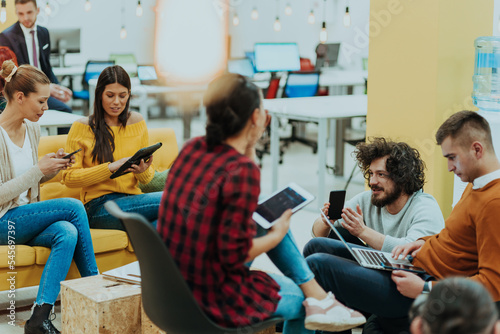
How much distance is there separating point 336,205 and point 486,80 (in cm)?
183

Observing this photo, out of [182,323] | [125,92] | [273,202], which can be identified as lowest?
[182,323]

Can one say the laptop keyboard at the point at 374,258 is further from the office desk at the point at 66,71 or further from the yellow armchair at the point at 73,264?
the office desk at the point at 66,71

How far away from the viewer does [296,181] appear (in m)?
6.49

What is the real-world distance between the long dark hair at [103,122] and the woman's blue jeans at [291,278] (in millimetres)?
1361

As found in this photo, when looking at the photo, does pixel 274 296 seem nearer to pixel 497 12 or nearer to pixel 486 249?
pixel 486 249

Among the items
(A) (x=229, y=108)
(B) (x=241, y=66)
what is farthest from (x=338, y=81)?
(A) (x=229, y=108)

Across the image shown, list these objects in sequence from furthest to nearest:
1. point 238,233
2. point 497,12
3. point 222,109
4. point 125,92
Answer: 1. point 497,12
2. point 125,92
3. point 222,109
4. point 238,233

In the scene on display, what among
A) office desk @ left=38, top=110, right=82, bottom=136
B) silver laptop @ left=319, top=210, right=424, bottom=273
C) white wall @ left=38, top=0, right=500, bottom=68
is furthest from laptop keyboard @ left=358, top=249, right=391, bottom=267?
white wall @ left=38, top=0, right=500, bottom=68

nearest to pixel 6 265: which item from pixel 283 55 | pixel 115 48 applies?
pixel 283 55

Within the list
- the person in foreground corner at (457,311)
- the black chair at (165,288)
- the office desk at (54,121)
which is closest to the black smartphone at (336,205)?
the black chair at (165,288)

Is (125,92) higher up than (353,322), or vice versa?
(125,92)

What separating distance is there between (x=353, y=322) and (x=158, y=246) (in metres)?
0.71

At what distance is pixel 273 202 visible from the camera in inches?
83.7

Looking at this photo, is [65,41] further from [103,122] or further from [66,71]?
[103,122]
